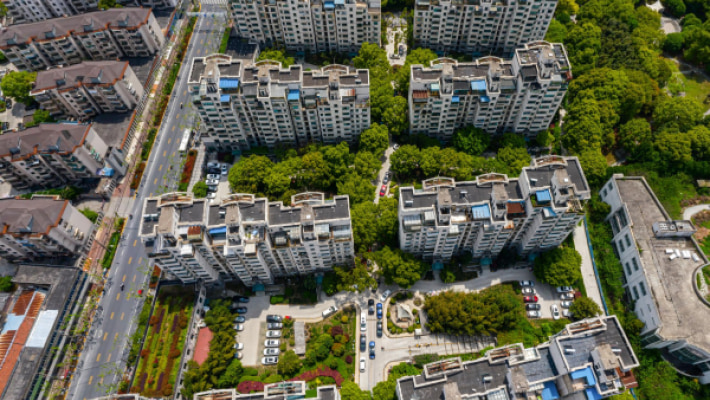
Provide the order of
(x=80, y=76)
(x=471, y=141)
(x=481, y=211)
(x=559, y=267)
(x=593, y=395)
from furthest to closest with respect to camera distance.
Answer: (x=80, y=76) < (x=471, y=141) < (x=559, y=267) < (x=481, y=211) < (x=593, y=395)

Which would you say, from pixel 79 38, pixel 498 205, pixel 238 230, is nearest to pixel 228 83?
pixel 238 230

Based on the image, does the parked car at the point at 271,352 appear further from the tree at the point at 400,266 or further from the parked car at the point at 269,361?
the tree at the point at 400,266

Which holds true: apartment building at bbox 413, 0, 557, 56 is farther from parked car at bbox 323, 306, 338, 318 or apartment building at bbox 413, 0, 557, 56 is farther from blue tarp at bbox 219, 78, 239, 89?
parked car at bbox 323, 306, 338, 318

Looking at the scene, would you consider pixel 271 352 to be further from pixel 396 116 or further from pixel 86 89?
pixel 86 89

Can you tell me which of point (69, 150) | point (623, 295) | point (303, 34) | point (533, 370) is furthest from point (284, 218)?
point (623, 295)

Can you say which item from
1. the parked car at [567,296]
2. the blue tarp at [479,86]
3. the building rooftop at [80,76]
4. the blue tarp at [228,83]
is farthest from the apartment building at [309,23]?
the parked car at [567,296]
